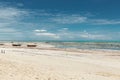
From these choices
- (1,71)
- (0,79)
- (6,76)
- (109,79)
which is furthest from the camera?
(109,79)

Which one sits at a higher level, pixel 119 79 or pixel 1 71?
pixel 1 71

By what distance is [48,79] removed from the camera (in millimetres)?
11594

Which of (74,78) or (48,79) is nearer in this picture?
(48,79)

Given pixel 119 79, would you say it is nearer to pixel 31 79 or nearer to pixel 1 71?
pixel 31 79

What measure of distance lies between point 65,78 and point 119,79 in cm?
372

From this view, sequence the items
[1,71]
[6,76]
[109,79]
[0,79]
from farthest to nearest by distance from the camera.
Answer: [109,79], [1,71], [6,76], [0,79]

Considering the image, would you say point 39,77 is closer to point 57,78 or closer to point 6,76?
point 57,78

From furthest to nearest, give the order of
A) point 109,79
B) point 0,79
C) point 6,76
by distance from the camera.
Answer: point 109,79 → point 6,76 → point 0,79

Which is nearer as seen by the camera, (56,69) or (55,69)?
(55,69)

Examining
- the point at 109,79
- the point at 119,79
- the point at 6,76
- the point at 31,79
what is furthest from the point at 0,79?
the point at 119,79

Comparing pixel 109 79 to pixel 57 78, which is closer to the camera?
pixel 57 78

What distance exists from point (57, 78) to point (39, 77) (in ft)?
3.16

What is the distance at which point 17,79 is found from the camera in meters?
11.1

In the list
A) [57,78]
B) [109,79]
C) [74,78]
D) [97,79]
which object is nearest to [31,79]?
[57,78]
